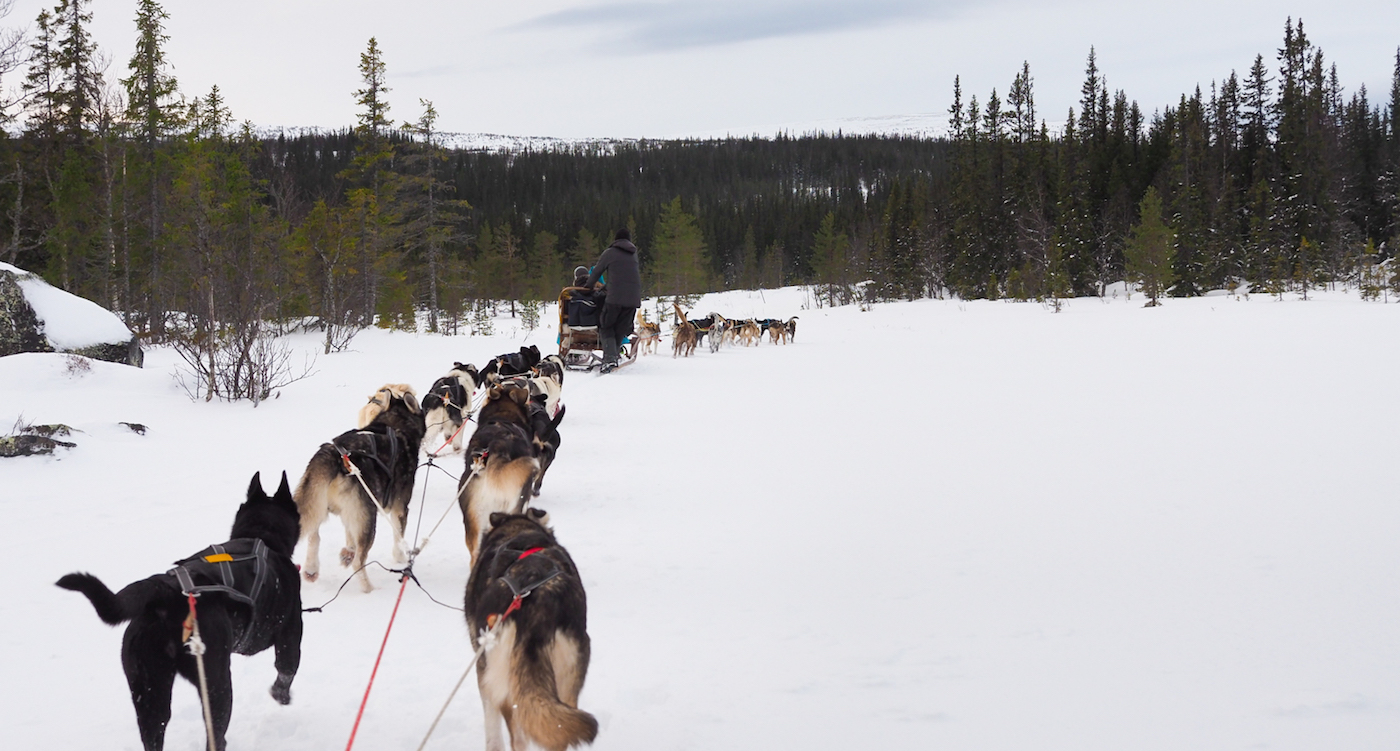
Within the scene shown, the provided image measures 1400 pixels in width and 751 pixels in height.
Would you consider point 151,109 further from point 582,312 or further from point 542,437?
point 542,437

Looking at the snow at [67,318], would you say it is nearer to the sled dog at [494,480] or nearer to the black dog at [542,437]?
the black dog at [542,437]

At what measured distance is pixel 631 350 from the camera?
1408cm

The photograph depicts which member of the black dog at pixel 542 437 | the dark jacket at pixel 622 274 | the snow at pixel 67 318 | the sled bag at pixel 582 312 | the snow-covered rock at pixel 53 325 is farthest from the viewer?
the sled bag at pixel 582 312

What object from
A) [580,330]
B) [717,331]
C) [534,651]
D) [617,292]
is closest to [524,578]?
[534,651]

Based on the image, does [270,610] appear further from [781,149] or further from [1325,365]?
[781,149]

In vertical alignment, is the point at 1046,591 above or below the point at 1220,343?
below

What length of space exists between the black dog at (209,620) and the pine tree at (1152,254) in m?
29.5

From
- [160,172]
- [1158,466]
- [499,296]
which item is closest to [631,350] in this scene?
[1158,466]

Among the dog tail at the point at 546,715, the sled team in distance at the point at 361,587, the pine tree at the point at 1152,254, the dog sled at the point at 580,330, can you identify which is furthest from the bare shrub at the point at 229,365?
the pine tree at the point at 1152,254

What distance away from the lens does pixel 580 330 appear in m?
13.0

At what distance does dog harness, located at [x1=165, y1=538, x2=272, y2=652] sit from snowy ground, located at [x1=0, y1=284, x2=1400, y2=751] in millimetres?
552

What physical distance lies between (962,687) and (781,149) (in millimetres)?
112881

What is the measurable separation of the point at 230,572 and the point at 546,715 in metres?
1.08

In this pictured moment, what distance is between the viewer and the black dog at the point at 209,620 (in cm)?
196
